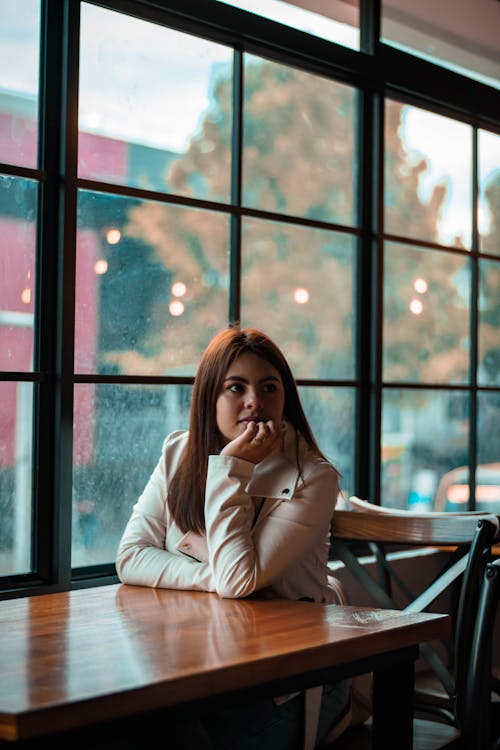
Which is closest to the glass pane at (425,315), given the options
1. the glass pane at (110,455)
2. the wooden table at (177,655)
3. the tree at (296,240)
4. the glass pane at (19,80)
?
the tree at (296,240)

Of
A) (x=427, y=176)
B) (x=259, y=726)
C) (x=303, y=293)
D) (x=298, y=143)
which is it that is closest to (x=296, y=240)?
(x=303, y=293)

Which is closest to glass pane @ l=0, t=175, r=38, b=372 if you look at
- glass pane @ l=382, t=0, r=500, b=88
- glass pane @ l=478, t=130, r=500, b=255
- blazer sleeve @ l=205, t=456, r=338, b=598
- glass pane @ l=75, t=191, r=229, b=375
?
glass pane @ l=75, t=191, r=229, b=375

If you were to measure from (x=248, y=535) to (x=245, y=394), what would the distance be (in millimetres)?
382

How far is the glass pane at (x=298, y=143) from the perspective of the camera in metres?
3.18

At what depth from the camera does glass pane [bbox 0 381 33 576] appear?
2539mm

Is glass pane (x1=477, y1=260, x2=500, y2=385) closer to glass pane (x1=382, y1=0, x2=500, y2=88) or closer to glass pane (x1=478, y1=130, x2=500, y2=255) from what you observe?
glass pane (x1=478, y1=130, x2=500, y2=255)

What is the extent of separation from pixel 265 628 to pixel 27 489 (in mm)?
1106

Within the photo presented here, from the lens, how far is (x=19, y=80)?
2600mm

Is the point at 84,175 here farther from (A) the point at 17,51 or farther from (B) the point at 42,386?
(B) the point at 42,386

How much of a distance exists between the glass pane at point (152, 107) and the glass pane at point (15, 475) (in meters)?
0.68

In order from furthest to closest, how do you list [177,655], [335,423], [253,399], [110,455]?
1. [335,423]
2. [110,455]
3. [253,399]
4. [177,655]

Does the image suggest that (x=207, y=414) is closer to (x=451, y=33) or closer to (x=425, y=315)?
(x=425, y=315)

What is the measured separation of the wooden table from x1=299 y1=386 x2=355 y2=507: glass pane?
1.40 meters

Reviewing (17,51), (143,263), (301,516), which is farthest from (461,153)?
(301,516)
